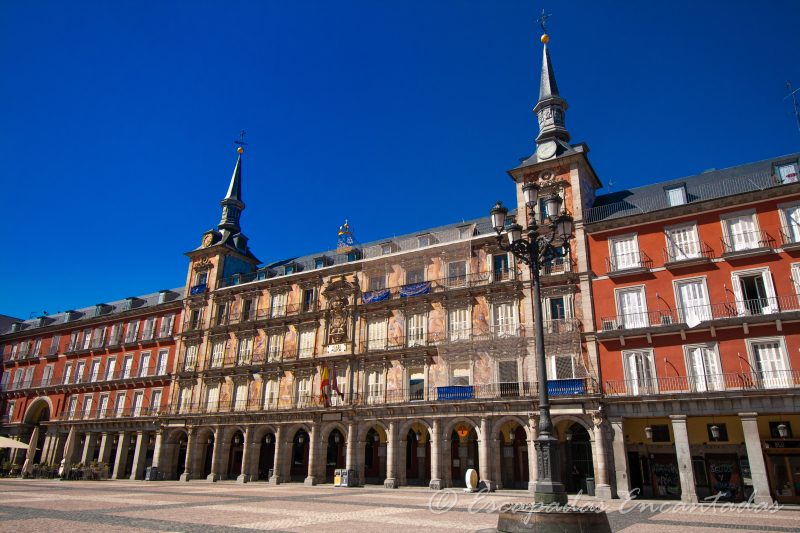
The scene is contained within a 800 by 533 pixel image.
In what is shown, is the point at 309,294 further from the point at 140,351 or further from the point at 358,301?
the point at 140,351

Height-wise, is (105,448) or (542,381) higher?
(542,381)

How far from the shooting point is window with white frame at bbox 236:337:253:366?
138ft

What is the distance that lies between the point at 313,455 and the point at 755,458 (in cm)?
2525

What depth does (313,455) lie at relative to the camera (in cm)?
3606

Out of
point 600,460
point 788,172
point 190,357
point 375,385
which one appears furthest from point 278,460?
point 788,172

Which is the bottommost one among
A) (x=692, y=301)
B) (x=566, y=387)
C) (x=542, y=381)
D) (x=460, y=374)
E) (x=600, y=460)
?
(x=600, y=460)

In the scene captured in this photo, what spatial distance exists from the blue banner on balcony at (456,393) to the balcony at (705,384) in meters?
7.47

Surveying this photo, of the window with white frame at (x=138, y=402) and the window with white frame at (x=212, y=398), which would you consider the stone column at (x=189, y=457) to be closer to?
the window with white frame at (x=212, y=398)

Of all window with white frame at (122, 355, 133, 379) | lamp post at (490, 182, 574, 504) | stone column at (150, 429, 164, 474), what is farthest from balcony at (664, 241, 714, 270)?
window with white frame at (122, 355, 133, 379)

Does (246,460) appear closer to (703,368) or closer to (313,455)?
(313,455)

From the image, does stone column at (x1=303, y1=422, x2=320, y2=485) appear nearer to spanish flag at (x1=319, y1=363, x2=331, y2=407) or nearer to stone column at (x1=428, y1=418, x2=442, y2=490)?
spanish flag at (x1=319, y1=363, x2=331, y2=407)

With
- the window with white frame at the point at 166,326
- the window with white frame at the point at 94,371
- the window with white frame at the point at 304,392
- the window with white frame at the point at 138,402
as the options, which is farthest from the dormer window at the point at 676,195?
the window with white frame at the point at 94,371

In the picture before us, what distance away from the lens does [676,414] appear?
2561cm

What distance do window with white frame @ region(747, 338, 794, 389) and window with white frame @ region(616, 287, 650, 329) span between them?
189 inches
